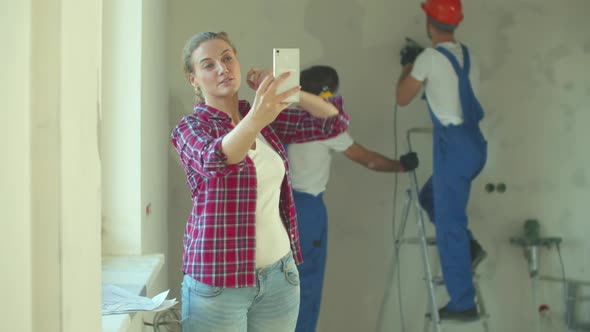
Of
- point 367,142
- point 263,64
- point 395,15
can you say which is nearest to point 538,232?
point 367,142

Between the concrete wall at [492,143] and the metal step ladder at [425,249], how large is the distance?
0.09 m

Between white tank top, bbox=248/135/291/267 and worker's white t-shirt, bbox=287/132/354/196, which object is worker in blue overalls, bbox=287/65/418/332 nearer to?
worker's white t-shirt, bbox=287/132/354/196

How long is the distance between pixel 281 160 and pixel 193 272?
366 millimetres

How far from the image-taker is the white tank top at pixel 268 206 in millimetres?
1654

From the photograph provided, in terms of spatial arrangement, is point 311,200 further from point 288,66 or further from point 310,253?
point 288,66

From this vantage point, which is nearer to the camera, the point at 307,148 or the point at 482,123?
the point at 307,148

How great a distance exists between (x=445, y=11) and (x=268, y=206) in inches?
71.9

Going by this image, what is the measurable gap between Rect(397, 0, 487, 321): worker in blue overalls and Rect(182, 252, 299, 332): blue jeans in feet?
5.05

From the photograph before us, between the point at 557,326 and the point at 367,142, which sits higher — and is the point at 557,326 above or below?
below

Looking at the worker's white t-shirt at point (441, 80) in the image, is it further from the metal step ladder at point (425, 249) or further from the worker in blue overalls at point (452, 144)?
the metal step ladder at point (425, 249)

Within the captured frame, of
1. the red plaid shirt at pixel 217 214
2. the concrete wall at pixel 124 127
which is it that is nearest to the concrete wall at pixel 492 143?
the concrete wall at pixel 124 127

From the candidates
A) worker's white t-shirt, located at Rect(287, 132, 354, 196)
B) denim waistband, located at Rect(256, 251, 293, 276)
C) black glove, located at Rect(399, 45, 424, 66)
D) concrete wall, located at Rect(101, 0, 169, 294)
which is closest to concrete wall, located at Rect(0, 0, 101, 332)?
denim waistband, located at Rect(256, 251, 293, 276)

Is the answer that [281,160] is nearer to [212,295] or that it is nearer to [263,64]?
[212,295]

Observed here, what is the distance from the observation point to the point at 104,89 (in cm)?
233
